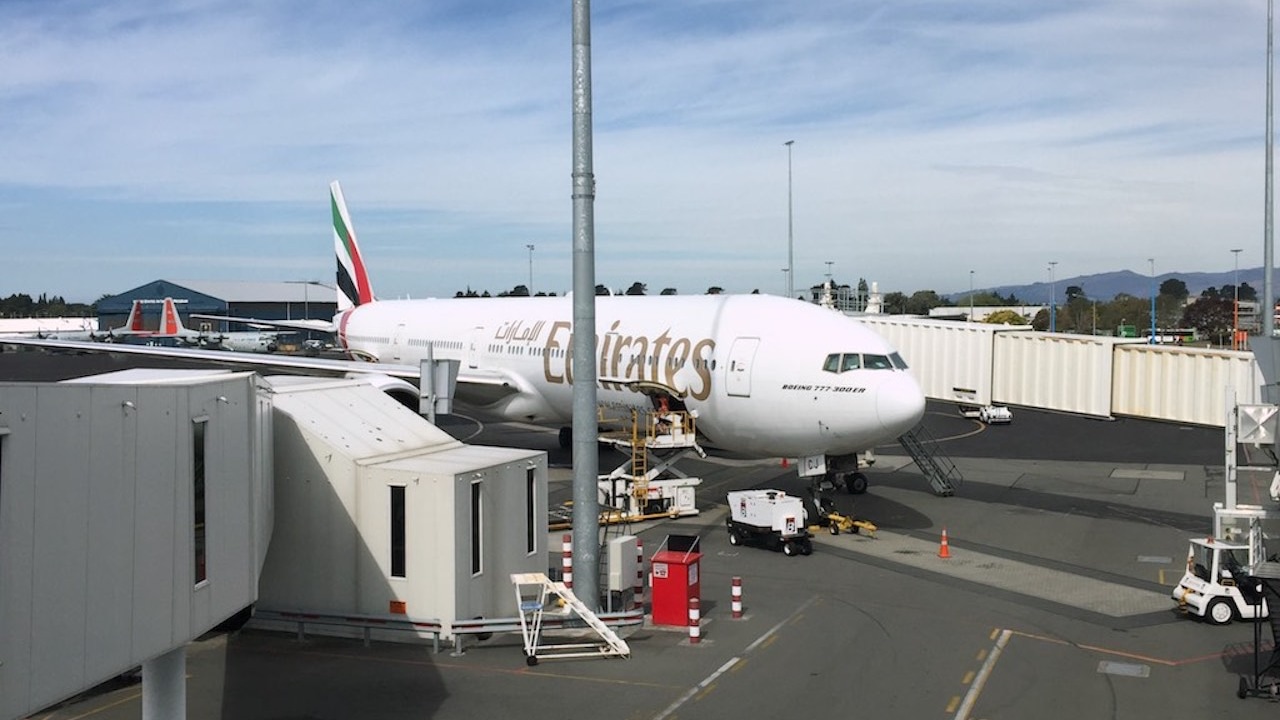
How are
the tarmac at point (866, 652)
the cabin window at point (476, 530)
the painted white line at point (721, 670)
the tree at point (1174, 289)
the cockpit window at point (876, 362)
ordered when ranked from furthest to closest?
the tree at point (1174, 289) < the cockpit window at point (876, 362) < the cabin window at point (476, 530) < the tarmac at point (866, 652) < the painted white line at point (721, 670)

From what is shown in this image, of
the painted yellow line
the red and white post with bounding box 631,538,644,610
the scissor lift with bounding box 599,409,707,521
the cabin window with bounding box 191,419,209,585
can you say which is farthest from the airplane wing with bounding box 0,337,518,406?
the cabin window with bounding box 191,419,209,585

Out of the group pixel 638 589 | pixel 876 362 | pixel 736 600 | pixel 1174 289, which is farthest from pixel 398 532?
pixel 1174 289

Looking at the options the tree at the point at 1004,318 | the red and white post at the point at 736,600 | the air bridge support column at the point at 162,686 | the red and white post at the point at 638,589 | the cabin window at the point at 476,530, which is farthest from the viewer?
the tree at the point at 1004,318

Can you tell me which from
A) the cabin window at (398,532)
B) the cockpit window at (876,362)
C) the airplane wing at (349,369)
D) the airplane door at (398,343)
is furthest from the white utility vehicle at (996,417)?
the cabin window at (398,532)

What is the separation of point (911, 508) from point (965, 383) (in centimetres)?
377

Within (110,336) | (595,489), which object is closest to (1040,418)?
(595,489)

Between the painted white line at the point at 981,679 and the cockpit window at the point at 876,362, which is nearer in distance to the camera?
the painted white line at the point at 981,679

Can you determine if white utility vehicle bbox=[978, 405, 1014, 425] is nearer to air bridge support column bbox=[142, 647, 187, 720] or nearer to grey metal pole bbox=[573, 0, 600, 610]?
grey metal pole bbox=[573, 0, 600, 610]

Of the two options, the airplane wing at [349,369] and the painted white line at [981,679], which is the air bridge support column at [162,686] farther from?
the airplane wing at [349,369]

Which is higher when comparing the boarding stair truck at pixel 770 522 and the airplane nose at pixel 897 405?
the airplane nose at pixel 897 405

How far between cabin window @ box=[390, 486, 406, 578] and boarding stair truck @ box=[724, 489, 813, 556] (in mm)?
9973

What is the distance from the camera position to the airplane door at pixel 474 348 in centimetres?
3831

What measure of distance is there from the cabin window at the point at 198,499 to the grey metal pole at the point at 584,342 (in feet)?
24.2

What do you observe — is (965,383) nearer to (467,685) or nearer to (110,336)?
(467,685)
